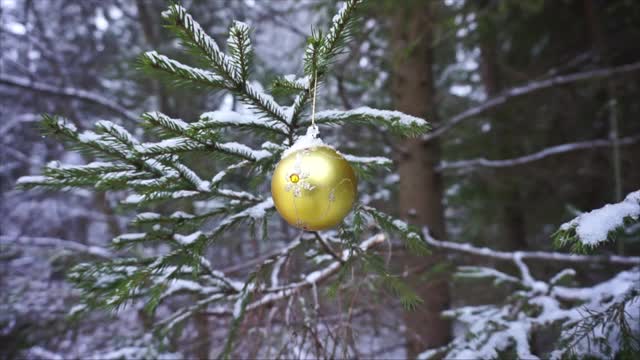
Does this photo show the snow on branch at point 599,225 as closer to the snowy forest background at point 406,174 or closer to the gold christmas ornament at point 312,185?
the snowy forest background at point 406,174

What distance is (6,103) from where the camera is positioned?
6.29 m

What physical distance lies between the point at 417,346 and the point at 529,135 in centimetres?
409

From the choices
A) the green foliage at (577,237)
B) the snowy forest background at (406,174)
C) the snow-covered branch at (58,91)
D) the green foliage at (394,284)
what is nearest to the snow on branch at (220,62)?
the snowy forest background at (406,174)

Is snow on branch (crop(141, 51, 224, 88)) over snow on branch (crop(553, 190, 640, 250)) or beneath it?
over

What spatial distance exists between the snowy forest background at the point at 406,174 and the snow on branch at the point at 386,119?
0.31 m

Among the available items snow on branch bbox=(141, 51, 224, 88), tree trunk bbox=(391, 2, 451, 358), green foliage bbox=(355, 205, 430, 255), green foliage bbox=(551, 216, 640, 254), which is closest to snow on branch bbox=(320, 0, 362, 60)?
snow on branch bbox=(141, 51, 224, 88)

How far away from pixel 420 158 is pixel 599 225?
2.80 m

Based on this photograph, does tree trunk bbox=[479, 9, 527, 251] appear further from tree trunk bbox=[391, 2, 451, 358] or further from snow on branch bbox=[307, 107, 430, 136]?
snow on branch bbox=[307, 107, 430, 136]

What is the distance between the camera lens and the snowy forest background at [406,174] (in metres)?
2.06

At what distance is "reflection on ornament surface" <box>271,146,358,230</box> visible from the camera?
1099 millimetres

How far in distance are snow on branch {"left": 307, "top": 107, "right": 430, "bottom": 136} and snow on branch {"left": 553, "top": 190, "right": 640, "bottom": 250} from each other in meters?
0.43

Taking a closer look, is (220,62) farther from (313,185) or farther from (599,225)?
(599,225)

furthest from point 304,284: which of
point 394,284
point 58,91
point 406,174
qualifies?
point 58,91

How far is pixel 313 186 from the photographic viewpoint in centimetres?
110
